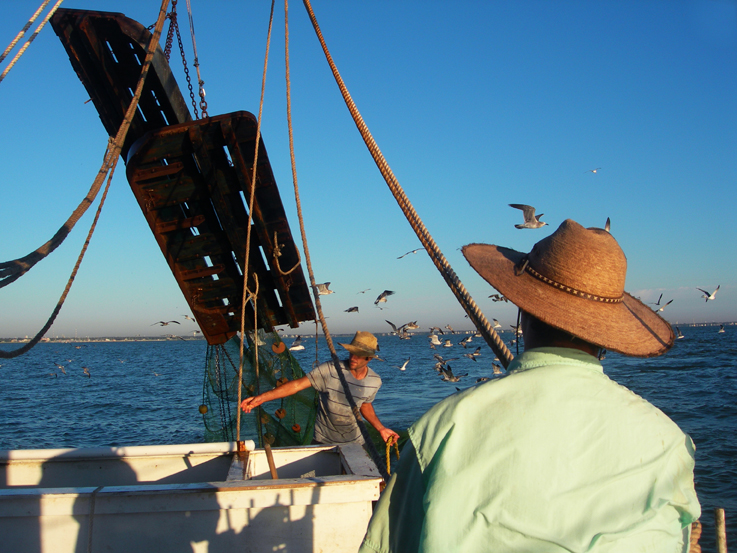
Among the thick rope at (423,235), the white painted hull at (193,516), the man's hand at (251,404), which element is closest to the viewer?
the thick rope at (423,235)

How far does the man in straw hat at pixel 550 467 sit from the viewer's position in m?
1.15

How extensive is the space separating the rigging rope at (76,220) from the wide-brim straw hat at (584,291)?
2.35m

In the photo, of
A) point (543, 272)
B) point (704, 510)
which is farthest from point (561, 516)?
point (704, 510)

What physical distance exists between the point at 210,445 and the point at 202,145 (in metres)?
2.41

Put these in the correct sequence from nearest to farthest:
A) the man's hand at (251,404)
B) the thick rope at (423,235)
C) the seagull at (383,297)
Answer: the thick rope at (423,235) → the man's hand at (251,404) → the seagull at (383,297)

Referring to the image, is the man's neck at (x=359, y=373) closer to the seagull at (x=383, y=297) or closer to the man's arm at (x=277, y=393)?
the man's arm at (x=277, y=393)

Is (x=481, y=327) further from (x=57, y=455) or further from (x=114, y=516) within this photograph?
(x=57, y=455)

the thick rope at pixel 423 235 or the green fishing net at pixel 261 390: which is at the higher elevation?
the thick rope at pixel 423 235

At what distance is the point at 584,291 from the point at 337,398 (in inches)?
153

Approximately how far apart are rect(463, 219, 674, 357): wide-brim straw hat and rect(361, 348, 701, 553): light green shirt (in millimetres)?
165

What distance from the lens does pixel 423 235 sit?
236 cm

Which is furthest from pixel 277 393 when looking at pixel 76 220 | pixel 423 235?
pixel 423 235

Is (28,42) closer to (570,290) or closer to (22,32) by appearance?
(22,32)

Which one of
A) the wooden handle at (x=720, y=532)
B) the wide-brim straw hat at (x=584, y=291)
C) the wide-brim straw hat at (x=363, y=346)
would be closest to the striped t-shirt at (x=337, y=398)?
the wide-brim straw hat at (x=363, y=346)
